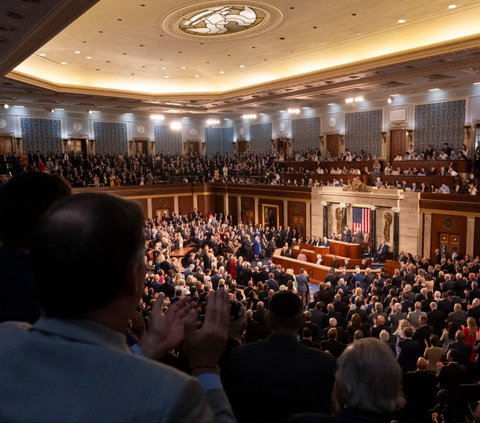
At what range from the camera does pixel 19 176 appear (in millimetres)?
2039

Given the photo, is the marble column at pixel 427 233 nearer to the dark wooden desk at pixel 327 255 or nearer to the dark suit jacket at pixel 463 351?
the dark wooden desk at pixel 327 255

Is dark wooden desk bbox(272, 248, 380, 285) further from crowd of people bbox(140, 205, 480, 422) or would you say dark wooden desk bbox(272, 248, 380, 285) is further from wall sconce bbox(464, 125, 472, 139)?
wall sconce bbox(464, 125, 472, 139)

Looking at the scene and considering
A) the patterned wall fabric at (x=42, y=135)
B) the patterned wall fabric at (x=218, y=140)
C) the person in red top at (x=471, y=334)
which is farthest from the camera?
the patterned wall fabric at (x=218, y=140)

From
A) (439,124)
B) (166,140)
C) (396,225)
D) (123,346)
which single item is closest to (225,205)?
(166,140)

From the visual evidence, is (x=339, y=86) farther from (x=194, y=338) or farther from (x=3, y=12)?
(x=194, y=338)

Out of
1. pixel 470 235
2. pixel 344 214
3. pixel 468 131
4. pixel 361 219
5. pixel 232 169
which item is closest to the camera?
pixel 470 235

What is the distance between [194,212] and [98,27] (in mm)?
14509

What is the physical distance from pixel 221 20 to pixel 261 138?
16.2 m

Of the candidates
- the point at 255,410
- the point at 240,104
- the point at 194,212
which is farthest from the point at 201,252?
the point at 255,410

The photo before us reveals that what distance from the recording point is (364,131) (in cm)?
2505

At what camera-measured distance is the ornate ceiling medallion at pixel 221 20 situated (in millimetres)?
14414

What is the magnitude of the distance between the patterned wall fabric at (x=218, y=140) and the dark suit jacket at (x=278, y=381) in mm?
31952

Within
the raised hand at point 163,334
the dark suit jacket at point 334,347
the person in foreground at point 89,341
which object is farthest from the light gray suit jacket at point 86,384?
the dark suit jacket at point 334,347

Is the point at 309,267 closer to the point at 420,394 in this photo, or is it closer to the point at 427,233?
the point at 427,233
